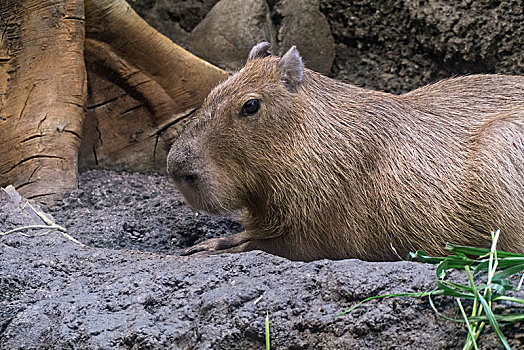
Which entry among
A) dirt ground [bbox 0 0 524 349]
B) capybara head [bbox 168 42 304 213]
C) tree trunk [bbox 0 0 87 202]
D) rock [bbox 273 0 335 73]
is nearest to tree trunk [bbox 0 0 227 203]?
tree trunk [bbox 0 0 87 202]

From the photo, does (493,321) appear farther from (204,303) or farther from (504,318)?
(204,303)

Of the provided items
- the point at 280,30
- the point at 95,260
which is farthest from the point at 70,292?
the point at 280,30

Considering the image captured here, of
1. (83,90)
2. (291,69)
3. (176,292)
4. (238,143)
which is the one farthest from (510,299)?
(83,90)

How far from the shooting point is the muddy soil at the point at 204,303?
7.12ft

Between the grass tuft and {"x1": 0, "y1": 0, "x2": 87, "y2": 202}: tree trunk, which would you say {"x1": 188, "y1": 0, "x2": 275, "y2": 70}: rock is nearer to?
{"x1": 0, "y1": 0, "x2": 87, "y2": 202}: tree trunk

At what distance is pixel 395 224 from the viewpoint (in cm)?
330

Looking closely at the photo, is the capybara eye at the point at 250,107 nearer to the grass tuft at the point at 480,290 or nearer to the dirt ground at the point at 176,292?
the dirt ground at the point at 176,292

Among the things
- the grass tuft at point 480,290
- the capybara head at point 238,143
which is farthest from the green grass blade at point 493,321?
the capybara head at point 238,143

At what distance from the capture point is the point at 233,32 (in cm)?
563

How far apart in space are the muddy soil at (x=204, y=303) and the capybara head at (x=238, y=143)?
0.48m

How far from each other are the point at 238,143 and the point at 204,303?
43.9 inches

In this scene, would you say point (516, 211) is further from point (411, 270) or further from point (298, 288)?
point (298, 288)

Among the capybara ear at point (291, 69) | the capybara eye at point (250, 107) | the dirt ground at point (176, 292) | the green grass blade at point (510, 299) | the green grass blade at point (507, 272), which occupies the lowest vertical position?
the dirt ground at point (176, 292)

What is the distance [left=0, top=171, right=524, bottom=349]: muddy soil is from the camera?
217cm
